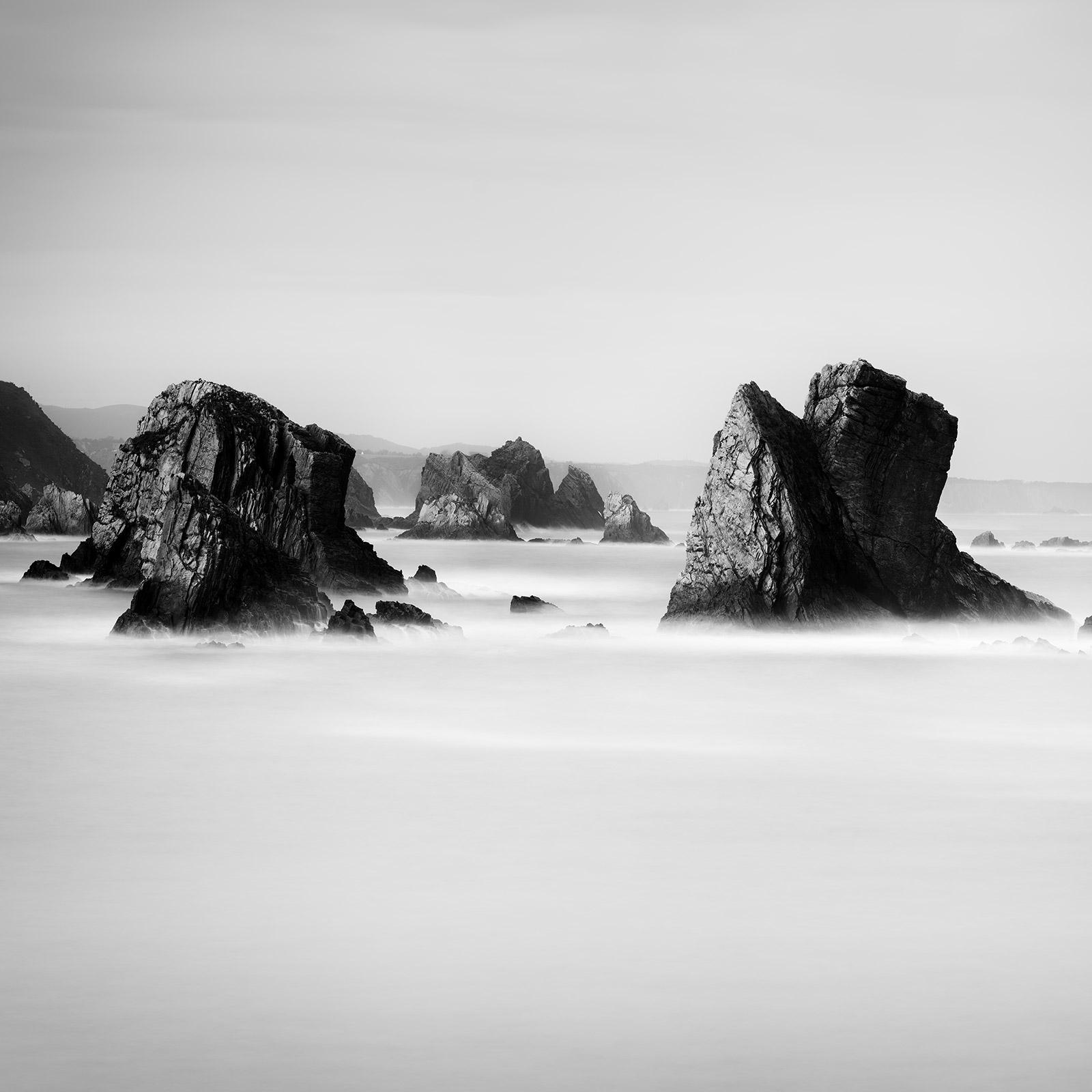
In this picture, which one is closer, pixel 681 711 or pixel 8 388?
pixel 681 711

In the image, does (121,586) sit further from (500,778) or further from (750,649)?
(500,778)

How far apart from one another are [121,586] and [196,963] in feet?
110

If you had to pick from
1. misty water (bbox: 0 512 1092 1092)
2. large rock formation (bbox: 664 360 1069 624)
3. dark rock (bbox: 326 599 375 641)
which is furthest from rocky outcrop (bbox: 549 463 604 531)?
misty water (bbox: 0 512 1092 1092)

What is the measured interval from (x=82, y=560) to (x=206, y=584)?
775 inches

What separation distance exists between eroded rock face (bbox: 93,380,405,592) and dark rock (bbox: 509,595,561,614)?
4.57 m

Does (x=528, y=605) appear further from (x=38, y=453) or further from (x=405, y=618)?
(x=38, y=453)

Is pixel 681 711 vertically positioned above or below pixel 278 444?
below

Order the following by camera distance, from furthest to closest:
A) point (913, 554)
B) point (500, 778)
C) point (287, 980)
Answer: point (913, 554), point (500, 778), point (287, 980)

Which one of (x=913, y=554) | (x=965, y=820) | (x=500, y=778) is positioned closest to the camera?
(x=965, y=820)

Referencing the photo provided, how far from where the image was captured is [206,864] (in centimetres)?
1053

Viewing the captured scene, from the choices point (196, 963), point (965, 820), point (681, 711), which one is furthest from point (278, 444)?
point (196, 963)

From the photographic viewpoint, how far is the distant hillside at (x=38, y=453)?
5576 inches

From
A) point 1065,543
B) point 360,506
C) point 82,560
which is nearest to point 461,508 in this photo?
point 360,506

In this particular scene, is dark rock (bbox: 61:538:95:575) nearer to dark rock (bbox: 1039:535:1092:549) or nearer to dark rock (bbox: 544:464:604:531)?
dark rock (bbox: 1039:535:1092:549)
